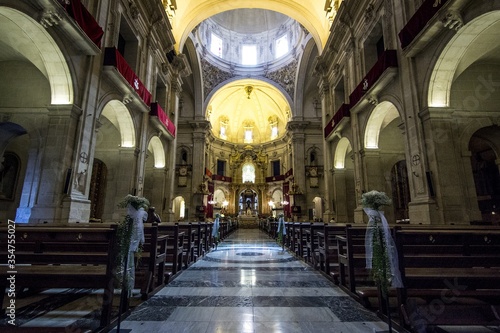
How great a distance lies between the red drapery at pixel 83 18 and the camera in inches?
229

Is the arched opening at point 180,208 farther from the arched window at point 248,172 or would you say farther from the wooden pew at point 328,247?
the wooden pew at point 328,247

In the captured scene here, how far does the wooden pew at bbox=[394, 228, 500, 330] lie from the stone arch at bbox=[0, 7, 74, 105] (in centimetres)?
806

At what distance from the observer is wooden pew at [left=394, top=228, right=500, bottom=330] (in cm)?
219

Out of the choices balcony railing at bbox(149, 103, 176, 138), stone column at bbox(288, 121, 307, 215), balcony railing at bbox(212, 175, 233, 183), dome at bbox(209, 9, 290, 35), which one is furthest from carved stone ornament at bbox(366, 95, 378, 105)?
balcony railing at bbox(212, 175, 233, 183)

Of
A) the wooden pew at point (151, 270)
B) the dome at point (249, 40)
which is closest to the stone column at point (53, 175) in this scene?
the wooden pew at point (151, 270)

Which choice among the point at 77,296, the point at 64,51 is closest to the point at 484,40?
the point at 77,296

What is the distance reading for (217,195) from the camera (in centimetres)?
2939

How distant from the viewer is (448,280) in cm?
247

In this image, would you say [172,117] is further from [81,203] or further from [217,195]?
[217,195]

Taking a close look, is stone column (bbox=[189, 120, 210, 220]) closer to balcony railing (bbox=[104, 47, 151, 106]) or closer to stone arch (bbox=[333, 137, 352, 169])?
stone arch (bbox=[333, 137, 352, 169])

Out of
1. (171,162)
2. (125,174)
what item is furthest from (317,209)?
(125,174)

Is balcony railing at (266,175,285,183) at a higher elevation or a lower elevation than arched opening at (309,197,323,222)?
higher

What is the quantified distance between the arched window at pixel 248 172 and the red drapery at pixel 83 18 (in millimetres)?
Result: 23908

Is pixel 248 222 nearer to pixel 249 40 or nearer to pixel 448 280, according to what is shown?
pixel 249 40
